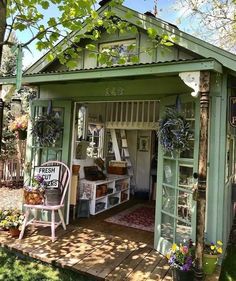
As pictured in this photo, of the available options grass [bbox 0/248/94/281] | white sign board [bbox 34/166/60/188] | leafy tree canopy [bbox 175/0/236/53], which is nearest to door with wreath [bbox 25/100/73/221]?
white sign board [bbox 34/166/60/188]

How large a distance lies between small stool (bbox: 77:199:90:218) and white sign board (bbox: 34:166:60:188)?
3.12ft

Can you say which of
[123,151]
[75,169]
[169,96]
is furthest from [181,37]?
[123,151]

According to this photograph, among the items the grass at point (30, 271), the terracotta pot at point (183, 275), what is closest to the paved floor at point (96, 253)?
the grass at point (30, 271)

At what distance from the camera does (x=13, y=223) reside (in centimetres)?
396

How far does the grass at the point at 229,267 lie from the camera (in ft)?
10.5

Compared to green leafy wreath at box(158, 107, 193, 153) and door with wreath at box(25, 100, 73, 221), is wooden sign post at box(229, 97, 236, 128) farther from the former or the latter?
door with wreath at box(25, 100, 73, 221)

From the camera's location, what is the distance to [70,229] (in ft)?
14.3

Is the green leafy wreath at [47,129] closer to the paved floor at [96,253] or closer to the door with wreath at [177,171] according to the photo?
the paved floor at [96,253]

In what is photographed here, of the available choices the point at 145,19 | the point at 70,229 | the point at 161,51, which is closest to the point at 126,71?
the point at 161,51

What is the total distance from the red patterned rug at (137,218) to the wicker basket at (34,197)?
4.72 feet

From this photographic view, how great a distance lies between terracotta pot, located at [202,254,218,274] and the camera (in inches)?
116

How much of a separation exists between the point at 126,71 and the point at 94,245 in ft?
7.74

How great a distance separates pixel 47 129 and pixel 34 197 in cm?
111

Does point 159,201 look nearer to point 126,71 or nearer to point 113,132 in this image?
point 126,71
